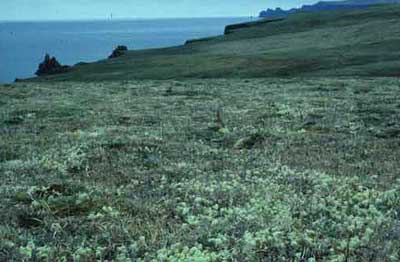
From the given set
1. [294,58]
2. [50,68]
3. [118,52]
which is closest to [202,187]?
[294,58]

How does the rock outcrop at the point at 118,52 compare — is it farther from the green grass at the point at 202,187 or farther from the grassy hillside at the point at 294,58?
the green grass at the point at 202,187

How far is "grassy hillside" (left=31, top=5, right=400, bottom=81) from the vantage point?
7150 cm

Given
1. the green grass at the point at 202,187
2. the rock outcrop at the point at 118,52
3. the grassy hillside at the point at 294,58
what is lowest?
the green grass at the point at 202,187

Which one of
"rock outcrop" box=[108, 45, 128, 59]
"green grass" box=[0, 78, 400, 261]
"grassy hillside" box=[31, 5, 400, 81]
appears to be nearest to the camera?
"green grass" box=[0, 78, 400, 261]

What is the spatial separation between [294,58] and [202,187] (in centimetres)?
6994

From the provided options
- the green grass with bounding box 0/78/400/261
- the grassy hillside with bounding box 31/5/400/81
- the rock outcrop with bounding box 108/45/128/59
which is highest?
the rock outcrop with bounding box 108/45/128/59

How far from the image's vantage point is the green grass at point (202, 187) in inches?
368

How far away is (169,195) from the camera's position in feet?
41.9

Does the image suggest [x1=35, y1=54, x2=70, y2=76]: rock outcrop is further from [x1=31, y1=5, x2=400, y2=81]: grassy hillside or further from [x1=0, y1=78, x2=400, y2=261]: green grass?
[x1=0, y1=78, x2=400, y2=261]: green grass

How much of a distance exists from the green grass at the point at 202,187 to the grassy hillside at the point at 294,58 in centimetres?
4226

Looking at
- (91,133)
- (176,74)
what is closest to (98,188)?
(91,133)

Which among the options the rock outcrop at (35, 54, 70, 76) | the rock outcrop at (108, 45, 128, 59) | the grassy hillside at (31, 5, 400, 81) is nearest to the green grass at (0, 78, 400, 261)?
the grassy hillside at (31, 5, 400, 81)

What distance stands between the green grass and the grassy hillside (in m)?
42.3

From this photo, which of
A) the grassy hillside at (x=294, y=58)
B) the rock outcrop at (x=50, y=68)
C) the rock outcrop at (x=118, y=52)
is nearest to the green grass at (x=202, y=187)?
the grassy hillside at (x=294, y=58)
